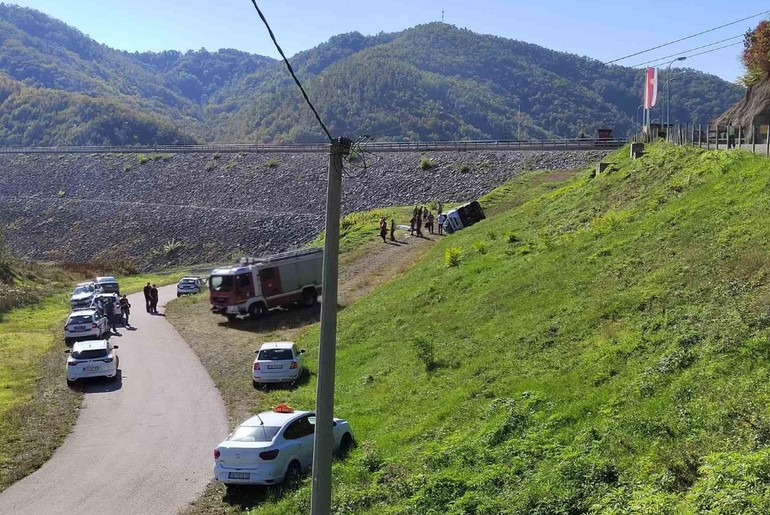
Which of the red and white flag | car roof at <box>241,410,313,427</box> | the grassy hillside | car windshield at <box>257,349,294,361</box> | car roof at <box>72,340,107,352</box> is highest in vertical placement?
the red and white flag

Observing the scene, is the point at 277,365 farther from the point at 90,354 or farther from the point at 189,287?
the point at 189,287

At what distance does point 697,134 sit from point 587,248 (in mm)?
14489

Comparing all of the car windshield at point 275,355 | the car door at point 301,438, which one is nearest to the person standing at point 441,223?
the car windshield at point 275,355

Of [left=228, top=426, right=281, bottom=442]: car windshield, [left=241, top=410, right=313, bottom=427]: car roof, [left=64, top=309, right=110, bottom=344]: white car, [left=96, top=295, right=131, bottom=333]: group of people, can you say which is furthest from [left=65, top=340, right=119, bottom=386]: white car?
[left=96, top=295, right=131, bottom=333]: group of people

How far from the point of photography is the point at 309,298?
35781 mm

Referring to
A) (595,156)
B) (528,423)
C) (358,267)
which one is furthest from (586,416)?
(595,156)

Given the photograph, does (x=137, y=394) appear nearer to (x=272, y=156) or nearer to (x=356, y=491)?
(x=356, y=491)

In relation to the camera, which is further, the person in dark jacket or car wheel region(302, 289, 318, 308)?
the person in dark jacket

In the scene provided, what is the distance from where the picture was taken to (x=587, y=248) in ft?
73.8

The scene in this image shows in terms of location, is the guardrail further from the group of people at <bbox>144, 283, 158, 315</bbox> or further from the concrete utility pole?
the concrete utility pole

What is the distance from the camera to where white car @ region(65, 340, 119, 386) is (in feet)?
77.3

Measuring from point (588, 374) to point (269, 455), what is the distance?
5.96 meters

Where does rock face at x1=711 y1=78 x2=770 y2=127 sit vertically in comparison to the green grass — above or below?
above

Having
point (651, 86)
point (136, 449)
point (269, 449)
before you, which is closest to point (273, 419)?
point (269, 449)
